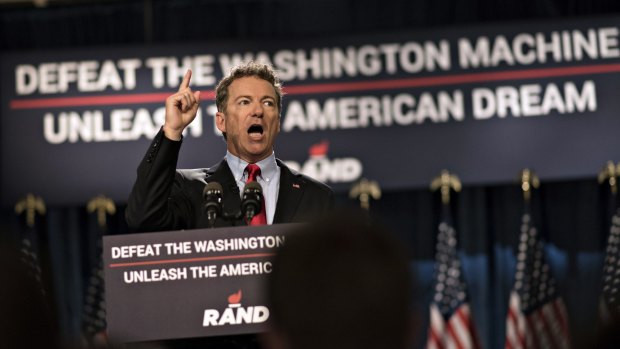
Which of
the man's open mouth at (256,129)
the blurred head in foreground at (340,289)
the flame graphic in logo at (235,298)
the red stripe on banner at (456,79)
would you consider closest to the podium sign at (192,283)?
the flame graphic in logo at (235,298)

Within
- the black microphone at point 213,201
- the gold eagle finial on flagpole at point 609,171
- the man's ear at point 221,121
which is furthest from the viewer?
the gold eagle finial on flagpole at point 609,171

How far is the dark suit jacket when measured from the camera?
9.07ft

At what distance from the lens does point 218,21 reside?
259 inches

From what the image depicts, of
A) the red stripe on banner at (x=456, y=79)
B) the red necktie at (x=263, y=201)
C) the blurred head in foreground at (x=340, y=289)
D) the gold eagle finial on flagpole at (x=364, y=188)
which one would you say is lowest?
the blurred head in foreground at (x=340, y=289)

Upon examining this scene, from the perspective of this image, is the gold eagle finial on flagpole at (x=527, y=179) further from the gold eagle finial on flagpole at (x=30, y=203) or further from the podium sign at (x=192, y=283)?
the podium sign at (x=192, y=283)

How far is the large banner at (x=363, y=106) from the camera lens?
6031 mm

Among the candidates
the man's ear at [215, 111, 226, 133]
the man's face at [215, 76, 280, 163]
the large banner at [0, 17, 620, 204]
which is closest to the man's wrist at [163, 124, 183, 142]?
the man's face at [215, 76, 280, 163]

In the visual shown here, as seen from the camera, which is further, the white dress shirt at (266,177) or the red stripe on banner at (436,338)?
the red stripe on banner at (436,338)

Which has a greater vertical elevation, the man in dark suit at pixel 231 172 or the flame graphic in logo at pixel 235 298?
the man in dark suit at pixel 231 172

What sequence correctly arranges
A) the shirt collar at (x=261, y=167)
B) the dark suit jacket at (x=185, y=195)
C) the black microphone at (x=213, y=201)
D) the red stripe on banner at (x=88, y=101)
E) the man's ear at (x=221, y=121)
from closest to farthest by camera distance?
1. the black microphone at (x=213, y=201)
2. the dark suit jacket at (x=185, y=195)
3. the shirt collar at (x=261, y=167)
4. the man's ear at (x=221, y=121)
5. the red stripe on banner at (x=88, y=101)

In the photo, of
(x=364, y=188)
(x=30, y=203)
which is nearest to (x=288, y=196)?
(x=364, y=188)

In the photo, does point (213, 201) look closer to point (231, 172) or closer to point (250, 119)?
point (231, 172)

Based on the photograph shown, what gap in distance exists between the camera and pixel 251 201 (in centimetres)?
266

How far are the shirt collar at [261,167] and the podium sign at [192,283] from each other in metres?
0.56
